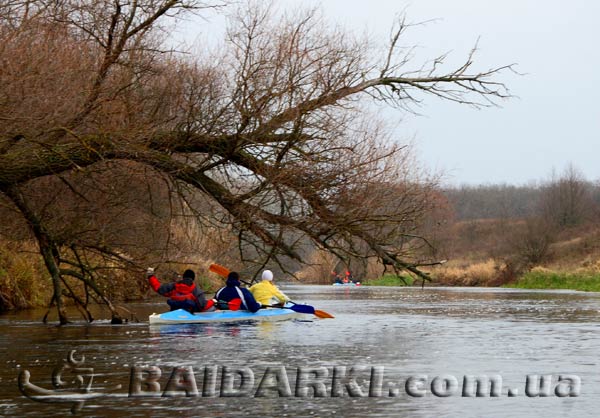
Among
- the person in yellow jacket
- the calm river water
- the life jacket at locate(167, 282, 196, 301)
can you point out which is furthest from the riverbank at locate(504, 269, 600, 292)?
the life jacket at locate(167, 282, 196, 301)

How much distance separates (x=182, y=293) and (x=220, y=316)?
1044mm

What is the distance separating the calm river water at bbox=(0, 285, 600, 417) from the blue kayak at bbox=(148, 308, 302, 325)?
0.21 metres

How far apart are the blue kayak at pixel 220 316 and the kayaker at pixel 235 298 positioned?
0.59 ft

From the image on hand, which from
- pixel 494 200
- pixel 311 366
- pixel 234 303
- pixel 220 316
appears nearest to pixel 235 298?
pixel 234 303

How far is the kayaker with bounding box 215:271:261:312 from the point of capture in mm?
23375

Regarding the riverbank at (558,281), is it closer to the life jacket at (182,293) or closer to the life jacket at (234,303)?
the life jacket at (234,303)

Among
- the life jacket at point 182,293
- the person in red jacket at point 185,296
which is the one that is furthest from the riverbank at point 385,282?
the life jacket at point 182,293

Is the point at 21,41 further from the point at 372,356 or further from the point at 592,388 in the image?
the point at 592,388

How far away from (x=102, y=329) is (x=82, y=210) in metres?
2.66

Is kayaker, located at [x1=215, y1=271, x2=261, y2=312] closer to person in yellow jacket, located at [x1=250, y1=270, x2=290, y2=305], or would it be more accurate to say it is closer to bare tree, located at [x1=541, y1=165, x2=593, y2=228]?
person in yellow jacket, located at [x1=250, y1=270, x2=290, y2=305]

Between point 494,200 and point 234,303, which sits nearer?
point 234,303

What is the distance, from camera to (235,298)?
23594 millimetres

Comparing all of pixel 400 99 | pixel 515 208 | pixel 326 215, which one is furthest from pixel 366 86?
pixel 515 208

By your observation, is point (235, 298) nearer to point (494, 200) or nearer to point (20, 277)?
point (20, 277)
